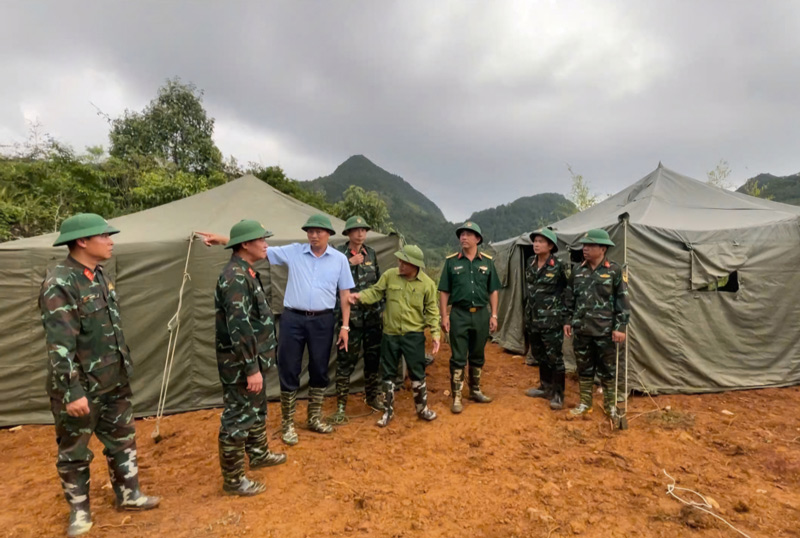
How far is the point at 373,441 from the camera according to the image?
362 centimetres

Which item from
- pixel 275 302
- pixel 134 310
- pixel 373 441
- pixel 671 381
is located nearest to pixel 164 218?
pixel 134 310

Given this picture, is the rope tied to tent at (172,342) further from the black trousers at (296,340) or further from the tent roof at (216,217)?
the black trousers at (296,340)

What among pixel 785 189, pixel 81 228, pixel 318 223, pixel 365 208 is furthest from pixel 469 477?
pixel 785 189

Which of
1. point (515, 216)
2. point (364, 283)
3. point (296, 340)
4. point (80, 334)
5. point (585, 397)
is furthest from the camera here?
point (515, 216)

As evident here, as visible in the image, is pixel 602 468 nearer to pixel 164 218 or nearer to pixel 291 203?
pixel 291 203

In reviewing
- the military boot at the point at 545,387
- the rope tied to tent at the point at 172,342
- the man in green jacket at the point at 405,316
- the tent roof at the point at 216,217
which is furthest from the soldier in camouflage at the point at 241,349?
the military boot at the point at 545,387

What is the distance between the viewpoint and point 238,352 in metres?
2.56

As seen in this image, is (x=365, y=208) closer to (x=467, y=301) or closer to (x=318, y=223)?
(x=467, y=301)

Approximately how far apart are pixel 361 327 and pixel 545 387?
228 centimetres

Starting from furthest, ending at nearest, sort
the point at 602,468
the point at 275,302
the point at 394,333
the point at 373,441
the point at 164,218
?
1. the point at 164,218
2. the point at 275,302
3. the point at 394,333
4. the point at 373,441
5. the point at 602,468

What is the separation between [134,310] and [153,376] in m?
0.73

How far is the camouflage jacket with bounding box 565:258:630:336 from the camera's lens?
12.9 ft

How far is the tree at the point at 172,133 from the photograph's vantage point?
61.6 ft

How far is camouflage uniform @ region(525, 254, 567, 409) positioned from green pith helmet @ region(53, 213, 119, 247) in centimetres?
393
